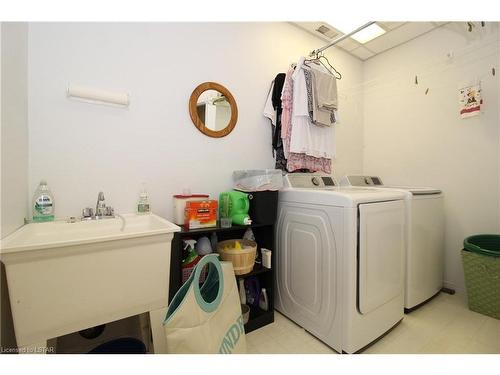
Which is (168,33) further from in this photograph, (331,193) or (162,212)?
(331,193)

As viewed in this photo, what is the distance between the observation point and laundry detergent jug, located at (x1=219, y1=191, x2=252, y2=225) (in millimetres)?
1556

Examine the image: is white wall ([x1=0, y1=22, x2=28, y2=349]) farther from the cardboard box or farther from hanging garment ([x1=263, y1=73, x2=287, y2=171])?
hanging garment ([x1=263, y1=73, x2=287, y2=171])

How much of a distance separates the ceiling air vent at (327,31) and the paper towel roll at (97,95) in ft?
6.74

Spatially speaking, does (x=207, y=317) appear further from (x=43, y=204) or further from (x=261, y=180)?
(x=43, y=204)

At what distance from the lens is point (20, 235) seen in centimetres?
98

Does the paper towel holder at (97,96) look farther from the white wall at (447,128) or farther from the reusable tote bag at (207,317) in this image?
the white wall at (447,128)

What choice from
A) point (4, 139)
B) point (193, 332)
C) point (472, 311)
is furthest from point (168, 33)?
point (472, 311)

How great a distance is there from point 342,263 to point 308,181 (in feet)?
2.66

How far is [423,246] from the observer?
6.13 feet

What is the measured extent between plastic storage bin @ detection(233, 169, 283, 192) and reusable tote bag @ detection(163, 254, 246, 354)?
0.61 m

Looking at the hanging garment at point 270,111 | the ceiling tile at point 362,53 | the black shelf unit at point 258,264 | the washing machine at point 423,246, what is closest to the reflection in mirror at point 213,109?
the hanging garment at point 270,111

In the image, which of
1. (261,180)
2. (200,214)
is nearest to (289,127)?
(261,180)

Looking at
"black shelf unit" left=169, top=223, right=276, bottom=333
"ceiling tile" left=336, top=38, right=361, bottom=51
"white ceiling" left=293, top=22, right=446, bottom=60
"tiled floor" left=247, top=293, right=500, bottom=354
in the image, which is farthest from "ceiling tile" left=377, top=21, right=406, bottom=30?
"tiled floor" left=247, top=293, right=500, bottom=354

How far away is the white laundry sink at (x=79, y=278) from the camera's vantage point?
2.74 ft
